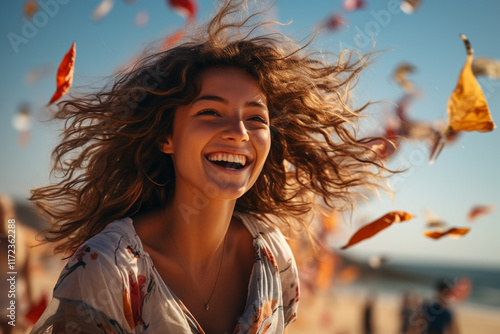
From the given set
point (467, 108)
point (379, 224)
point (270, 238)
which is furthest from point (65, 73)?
point (467, 108)

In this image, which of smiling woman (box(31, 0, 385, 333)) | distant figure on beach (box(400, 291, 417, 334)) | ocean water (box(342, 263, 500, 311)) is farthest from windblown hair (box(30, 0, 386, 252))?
ocean water (box(342, 263, 500, 311))

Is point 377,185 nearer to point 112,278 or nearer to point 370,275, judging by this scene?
point 112,278

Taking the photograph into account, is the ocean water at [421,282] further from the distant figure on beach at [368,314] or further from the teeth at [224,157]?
the teeth at [224,157]

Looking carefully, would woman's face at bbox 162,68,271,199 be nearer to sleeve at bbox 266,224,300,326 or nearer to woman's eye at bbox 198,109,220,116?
woman's eye at bbox 198,109,220,116

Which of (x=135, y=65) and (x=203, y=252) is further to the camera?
(x=135, y=65)

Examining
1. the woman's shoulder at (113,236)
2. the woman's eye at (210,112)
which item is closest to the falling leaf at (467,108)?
the woman's eye at (210,112)

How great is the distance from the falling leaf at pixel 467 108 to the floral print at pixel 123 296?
4.84 ft

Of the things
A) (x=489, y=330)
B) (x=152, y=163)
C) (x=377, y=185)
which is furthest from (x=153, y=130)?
(x=489, y=330)

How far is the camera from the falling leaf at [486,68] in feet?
10.5

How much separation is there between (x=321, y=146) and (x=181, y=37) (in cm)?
114

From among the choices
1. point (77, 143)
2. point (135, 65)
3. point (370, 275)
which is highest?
point (135, 65)

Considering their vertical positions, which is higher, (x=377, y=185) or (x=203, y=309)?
(x=377, y=185)

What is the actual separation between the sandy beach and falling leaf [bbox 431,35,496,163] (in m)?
11.0

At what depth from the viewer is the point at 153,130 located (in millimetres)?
2766
